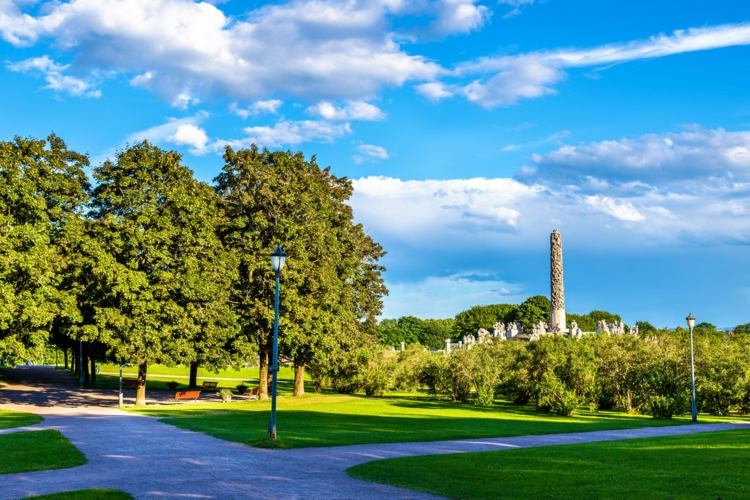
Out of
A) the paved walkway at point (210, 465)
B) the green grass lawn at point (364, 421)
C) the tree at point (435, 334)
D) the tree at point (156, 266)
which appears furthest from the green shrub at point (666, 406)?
the tree at point (435, 334)

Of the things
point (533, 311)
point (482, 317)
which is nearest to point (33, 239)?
point (533, 311)

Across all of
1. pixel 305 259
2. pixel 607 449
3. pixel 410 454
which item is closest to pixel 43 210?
pixel 305 259

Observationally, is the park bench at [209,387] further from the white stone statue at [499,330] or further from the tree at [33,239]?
the white stone statue at [499,330]

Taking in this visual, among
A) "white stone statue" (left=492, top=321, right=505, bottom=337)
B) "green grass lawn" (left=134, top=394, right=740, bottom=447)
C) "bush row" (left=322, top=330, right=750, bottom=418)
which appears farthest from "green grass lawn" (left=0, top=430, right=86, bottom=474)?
"white stone statue" (left=492, top=321, right=505, bottom=337)

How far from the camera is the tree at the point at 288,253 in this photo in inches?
1879

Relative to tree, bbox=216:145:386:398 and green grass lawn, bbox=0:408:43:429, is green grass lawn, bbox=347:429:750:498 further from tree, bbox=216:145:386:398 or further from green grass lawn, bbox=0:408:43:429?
tree, bbox=216:145:386:398

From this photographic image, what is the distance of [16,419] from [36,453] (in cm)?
1591

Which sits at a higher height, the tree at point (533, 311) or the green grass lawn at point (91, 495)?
→ the tree at point (533, 311)

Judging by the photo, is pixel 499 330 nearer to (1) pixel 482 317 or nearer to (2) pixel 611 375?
(1) pixel 482 317

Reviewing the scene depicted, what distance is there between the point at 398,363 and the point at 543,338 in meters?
16.8

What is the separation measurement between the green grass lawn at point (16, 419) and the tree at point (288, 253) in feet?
52.3

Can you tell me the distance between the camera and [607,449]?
66.1 feet

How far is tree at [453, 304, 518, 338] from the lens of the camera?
16138cm

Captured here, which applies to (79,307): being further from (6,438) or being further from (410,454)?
(410,454)
